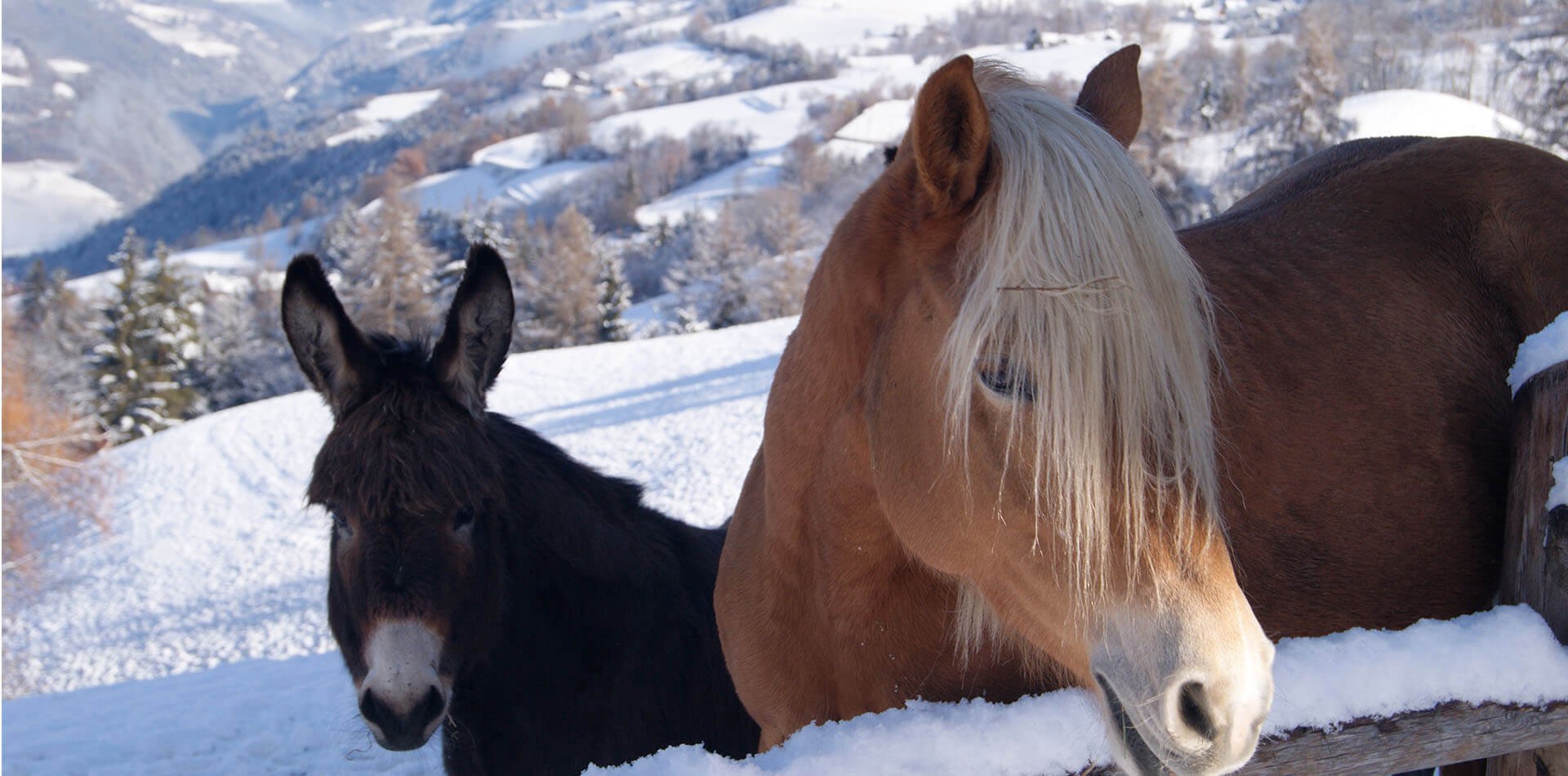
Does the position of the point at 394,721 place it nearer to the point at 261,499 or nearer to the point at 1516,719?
the point at 1516,719

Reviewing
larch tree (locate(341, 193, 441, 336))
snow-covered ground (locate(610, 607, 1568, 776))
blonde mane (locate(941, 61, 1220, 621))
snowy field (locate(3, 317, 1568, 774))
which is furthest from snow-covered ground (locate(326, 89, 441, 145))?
snow-covered ground (locate(610, 607, 1568, 776))

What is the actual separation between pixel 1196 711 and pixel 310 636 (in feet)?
39.6

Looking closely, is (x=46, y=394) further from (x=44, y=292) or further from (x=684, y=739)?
(x=684, y=739)

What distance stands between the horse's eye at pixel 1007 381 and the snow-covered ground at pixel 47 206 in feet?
465

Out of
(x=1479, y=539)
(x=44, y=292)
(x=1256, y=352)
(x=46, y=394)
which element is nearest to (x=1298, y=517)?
(x=1256, y=352)

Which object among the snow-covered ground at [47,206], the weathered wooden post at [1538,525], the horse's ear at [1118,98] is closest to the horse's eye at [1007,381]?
the horse's ear at [1118,98]

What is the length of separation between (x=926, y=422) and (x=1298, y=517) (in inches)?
37.2

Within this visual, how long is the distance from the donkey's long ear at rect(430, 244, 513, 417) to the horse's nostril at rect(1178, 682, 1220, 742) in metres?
2.38

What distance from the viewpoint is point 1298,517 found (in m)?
1.98

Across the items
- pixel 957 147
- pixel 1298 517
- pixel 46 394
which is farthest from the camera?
pixel 46 394

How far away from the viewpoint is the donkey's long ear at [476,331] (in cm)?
298

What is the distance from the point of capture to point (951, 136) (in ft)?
5.16

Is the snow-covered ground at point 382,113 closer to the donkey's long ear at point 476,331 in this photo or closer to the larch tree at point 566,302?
the larch tree at point 566,302

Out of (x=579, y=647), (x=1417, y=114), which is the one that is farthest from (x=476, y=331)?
(x=1417, y=114)
